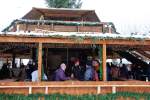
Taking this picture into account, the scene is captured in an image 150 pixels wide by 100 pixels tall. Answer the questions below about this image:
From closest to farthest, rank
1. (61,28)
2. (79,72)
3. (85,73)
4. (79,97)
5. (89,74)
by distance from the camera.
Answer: (79,97)
(89,74)
(85,73)
(79,72)
(61,28)

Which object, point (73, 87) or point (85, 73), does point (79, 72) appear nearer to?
point (85, 73)

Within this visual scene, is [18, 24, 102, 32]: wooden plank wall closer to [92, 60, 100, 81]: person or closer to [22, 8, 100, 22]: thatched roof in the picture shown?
[22, 8, 100, 22]: thatched roof

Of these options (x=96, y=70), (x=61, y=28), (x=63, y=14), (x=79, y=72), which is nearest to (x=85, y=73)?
(x=96, y=70)

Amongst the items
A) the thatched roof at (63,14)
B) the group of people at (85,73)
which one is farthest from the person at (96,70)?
the thatched roof at (63,14)

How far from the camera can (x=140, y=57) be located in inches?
793

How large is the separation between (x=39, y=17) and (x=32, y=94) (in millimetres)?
6423

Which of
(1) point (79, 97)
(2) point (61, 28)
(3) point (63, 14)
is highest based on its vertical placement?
(3) point (63, 14)

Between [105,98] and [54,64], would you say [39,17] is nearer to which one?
[54,64]

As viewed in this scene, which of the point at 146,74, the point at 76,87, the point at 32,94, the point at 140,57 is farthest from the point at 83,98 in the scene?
the point at 140,57

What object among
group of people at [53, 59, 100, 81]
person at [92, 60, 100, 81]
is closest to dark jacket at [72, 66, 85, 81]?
group of people at [53, 59, 100, 81]

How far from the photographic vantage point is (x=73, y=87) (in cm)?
1372

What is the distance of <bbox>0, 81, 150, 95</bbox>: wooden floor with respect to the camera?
1338cm

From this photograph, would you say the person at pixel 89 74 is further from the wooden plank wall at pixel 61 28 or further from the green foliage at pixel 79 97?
the wooden plank wall at pixel 61 28

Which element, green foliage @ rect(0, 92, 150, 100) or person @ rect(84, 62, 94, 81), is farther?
person @ rect(84, 62, 94, 81)
